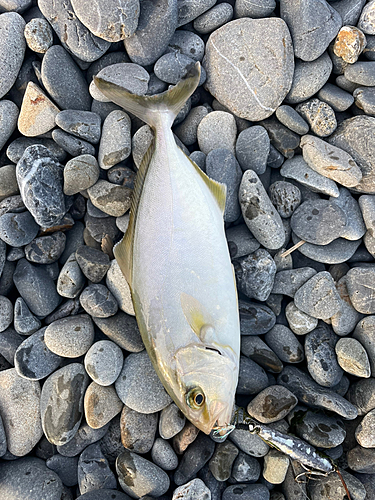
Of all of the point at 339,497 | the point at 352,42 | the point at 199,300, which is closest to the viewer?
the point at 199,300

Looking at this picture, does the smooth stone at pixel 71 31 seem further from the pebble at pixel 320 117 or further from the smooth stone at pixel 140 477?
the smooth stone at pixel 140 477

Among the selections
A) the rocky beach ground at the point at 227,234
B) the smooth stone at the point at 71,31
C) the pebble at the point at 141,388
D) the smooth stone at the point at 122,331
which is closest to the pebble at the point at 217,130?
the rocky beach ground at the point at 227,234

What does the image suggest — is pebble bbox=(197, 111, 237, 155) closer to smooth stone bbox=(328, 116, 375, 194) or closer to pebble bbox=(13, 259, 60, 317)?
smooth stone bbox=(328, 116, 375, 194)

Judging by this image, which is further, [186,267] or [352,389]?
[352,389]

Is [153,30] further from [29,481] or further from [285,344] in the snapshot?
[29,481]

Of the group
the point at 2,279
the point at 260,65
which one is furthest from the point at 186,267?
the point at 260,65

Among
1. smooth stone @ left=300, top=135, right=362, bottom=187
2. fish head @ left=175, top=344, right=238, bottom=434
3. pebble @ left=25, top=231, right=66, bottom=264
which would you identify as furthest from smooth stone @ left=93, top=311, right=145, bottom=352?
smooth stone @ left=300, top=135, right=362, bottom=187

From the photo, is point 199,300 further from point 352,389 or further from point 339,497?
point 339,497
